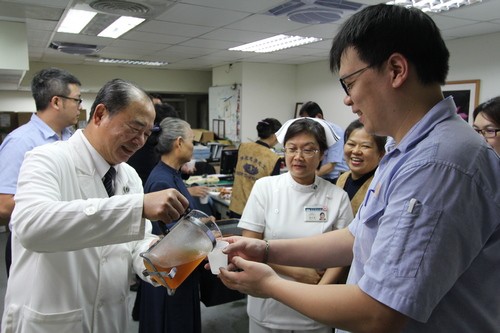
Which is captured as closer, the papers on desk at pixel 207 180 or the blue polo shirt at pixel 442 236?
the blue polo shirt at pixel 442 236

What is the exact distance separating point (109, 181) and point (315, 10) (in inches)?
107

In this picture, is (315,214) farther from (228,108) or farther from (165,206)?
(228,108)

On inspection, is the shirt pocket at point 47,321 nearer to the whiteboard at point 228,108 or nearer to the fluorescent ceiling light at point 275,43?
the fluorescent ceiling light at point 275,43

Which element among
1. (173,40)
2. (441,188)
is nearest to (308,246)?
(441,188)

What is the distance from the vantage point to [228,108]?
293 inches

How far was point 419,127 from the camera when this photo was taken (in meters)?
0.78

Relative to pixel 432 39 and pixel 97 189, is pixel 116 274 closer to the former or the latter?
pixel 97 189

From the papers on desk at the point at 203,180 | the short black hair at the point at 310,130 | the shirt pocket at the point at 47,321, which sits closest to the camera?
the shirt pocket at the point at 47,321

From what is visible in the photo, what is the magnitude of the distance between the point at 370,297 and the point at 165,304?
66.0 inches

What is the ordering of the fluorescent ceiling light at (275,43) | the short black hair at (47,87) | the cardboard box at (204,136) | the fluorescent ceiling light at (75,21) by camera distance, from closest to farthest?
the short black hair at (47,87) < the fluorescent ceiling light at (75,21) < the fluorescent ceiling light at (275,43) < the cardboard box at (204,136)

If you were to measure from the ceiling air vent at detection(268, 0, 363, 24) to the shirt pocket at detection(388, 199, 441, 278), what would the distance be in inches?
110

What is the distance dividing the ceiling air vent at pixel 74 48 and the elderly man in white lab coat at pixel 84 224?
4.56 metres

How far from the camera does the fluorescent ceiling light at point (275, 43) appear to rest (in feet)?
15.9

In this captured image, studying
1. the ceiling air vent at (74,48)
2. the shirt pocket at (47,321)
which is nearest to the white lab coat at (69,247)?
the shirt pocket at (47,321)
